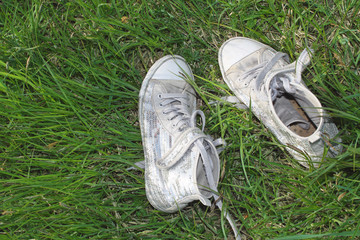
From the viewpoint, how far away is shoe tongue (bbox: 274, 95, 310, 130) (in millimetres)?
2287

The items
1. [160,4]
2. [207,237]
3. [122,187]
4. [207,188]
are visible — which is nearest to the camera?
[207,188]

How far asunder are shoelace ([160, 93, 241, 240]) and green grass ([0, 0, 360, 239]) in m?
0.10

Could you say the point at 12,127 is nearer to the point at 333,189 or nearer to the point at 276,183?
the point at 276,183

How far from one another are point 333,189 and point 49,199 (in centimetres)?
185

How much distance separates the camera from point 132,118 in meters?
2.52

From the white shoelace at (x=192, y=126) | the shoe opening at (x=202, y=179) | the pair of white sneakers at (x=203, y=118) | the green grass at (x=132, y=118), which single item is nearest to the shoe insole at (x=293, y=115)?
the pair of white sneakers at (x=203, y=118)

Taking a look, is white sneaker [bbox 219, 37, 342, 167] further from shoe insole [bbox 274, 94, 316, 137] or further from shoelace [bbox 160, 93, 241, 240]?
shoelace [bbox 160, 93, 241, 240]

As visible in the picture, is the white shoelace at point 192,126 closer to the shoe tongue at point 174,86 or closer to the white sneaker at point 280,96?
the shoe tongue at point 174,86

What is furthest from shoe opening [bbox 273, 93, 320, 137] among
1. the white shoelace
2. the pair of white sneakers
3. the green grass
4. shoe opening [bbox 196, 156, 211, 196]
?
shoe opening [bbox 196, 156, 211, 196]

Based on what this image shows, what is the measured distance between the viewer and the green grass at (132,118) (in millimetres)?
2174

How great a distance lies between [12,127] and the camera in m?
2.33

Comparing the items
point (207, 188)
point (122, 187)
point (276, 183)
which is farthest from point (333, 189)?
point (122, 187)

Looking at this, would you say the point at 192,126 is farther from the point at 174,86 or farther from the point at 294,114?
the point at 294,114

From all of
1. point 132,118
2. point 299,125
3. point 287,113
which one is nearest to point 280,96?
point 287,113
